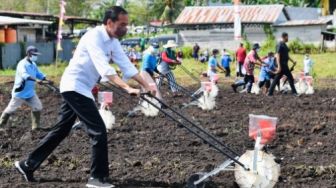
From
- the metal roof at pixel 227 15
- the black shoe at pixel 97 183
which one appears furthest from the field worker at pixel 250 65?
the metal roof at pixel 227 15

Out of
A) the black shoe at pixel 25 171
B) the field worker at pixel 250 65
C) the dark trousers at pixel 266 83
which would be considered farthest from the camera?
the dark trousers at pixel 266 83

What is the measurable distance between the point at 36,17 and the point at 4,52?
31.5ft

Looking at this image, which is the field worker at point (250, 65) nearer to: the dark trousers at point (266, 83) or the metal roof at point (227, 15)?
the dark trousers at point (266, 83)

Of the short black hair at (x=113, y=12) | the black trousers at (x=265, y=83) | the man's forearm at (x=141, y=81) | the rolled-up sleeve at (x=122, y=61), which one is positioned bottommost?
the black trousers at (x=265, y=83)

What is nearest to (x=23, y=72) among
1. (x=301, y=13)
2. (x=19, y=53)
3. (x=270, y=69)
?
(x=270, y=69)

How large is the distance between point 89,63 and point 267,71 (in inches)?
590

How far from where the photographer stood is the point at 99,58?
22.2 ft

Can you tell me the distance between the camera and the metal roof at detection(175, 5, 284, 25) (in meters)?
54.5

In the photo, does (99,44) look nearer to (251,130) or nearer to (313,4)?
(251,130)

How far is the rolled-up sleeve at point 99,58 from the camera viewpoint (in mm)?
6652

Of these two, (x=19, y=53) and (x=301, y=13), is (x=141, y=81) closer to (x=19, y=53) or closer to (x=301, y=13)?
(x=19, y=53)

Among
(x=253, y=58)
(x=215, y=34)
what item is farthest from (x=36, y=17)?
(x=253, y=58)

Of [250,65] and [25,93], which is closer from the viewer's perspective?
[25,93]

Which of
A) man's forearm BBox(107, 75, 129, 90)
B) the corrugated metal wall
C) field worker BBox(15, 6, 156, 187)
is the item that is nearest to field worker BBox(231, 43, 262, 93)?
field worker BBox(15, 6, 156, 187)
